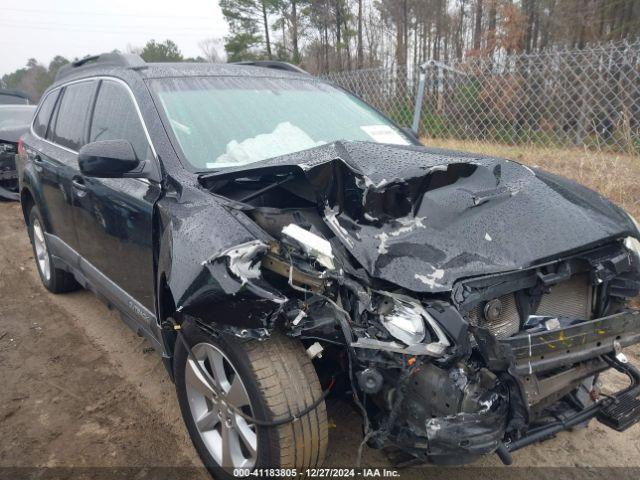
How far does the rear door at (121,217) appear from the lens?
2.46 meters

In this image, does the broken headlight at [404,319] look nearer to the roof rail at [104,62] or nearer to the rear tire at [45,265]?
the roof rail at [104,62]

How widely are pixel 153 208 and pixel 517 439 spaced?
186 cm

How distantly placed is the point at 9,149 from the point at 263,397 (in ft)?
26.4

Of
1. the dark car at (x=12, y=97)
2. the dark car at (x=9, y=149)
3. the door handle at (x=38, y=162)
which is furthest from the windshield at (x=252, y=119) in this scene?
the dark car at (x=12, y=97)

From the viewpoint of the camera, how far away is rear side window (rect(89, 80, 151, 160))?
2621 millimetres

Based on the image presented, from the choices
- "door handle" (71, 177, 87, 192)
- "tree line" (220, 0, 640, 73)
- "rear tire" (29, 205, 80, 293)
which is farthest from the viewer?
"tree line" (220, 0, 640, 73)

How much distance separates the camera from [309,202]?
7.31 ft

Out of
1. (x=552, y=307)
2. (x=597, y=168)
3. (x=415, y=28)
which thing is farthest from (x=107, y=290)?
(x=415, y=28)

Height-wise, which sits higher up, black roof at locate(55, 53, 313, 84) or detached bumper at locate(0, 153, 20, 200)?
black roof at locate(55, 53, 313, 84)

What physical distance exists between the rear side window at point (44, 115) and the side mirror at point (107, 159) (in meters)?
2.19

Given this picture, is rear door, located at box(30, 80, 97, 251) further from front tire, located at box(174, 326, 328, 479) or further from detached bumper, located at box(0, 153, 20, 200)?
detached bumper, located at box(0, 153, 20, 200)

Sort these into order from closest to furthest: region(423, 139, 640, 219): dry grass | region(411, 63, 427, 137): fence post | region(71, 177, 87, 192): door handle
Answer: region(71, 177, 87, 192): door handle, region(423, 139, 640, 219): dry grass, region(411, 63, 427, 137): fence post

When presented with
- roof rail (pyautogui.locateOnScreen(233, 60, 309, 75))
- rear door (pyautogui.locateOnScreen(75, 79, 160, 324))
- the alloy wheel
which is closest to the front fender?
the alloy wheel

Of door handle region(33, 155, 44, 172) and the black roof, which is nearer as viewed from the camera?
the black roof
